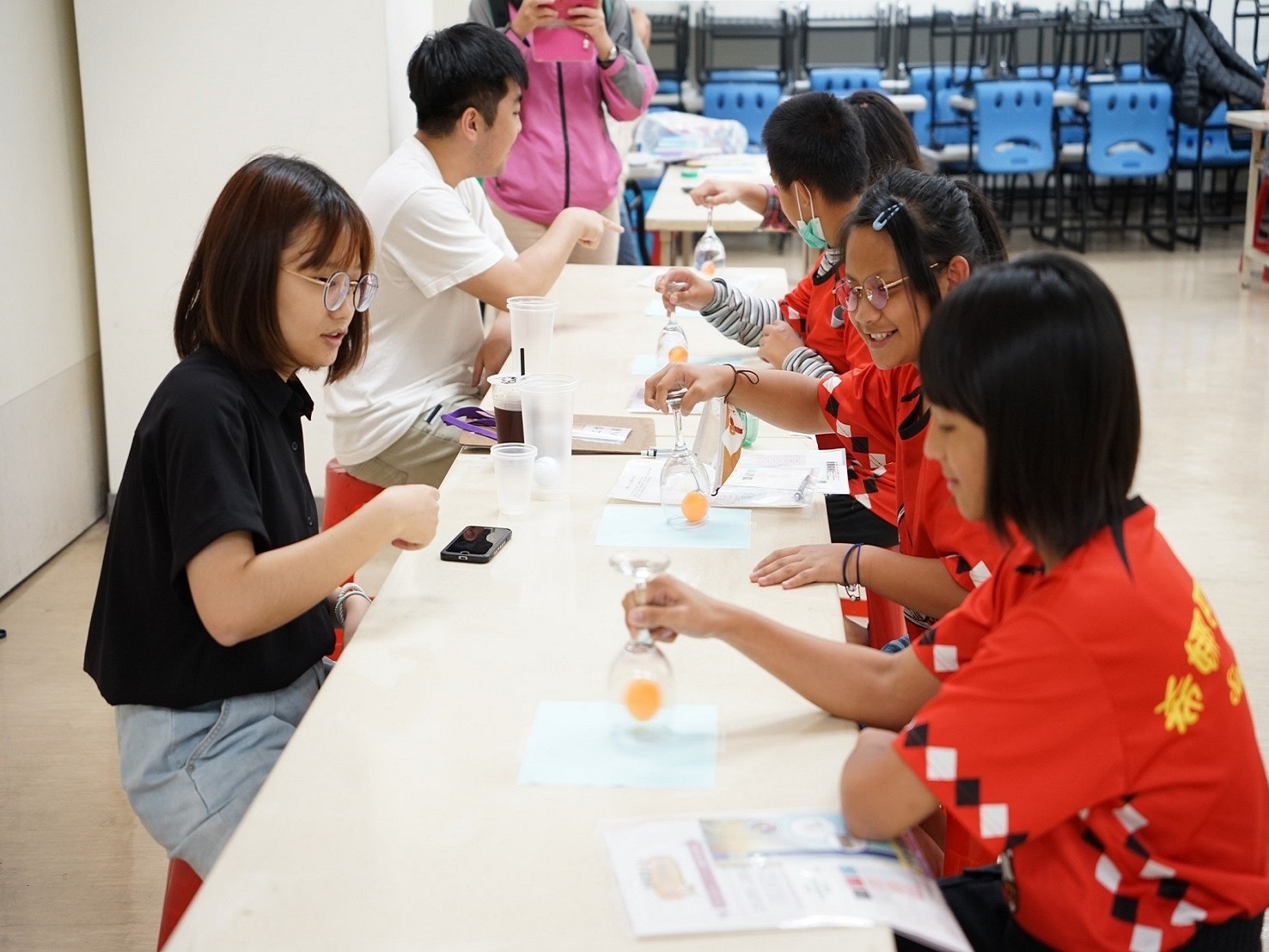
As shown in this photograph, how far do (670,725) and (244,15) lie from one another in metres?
3.03

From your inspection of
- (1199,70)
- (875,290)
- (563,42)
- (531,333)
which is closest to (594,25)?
(563,42)

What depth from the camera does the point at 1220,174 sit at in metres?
10.1

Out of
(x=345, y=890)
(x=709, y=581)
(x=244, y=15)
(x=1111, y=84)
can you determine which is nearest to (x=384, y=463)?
(x=709, y=581)

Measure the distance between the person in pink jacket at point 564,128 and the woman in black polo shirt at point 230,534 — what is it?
236 centimetres

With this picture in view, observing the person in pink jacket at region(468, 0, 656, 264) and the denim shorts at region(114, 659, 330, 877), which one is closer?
the denim shorts at region(114, 659, 330, 877)

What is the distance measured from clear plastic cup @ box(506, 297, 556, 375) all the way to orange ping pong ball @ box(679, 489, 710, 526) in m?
0.77

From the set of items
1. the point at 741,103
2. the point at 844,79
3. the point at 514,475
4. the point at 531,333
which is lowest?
the point at 514,475

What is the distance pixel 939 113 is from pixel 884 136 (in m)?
6.61

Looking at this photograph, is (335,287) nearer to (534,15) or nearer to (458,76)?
(458,76)

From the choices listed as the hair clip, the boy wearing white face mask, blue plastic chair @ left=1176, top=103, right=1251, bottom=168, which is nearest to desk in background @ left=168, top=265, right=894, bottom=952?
the hair clip

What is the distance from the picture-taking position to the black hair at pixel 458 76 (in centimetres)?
302

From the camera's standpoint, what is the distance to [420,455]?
114 inches

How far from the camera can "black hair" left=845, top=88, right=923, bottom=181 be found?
2812 millimetres

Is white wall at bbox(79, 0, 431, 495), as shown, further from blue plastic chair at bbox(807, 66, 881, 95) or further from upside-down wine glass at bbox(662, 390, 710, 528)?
blue plastic chair at bbox(807, 66, 881, 95)
